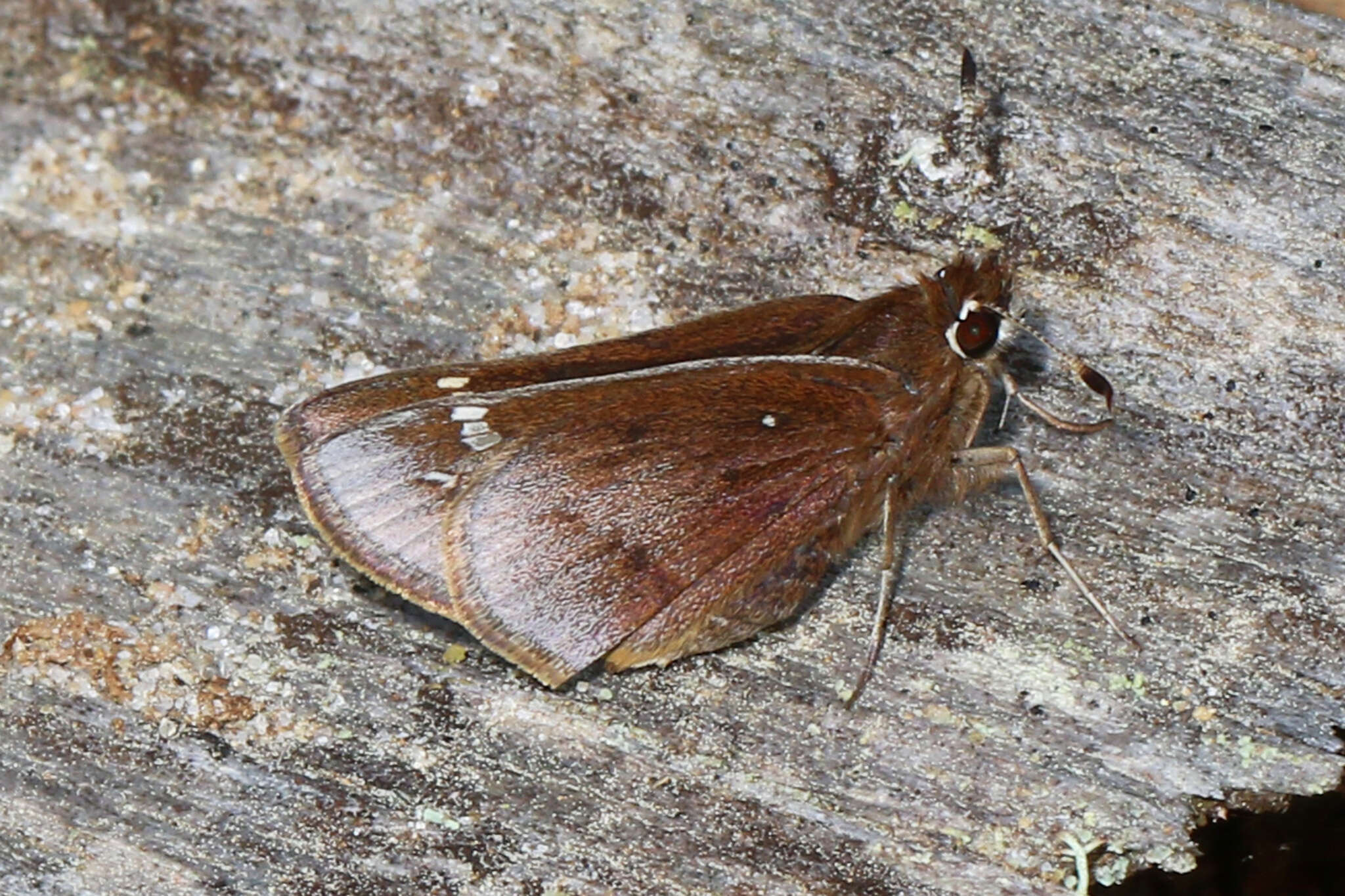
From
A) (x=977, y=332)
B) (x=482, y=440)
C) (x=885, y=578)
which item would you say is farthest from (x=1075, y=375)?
(x=482, y=440)

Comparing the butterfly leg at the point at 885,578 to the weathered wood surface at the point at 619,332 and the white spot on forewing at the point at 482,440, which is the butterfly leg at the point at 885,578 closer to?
the weathered wood surface at the point at 619,332

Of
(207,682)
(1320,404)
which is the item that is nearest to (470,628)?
(207,682)

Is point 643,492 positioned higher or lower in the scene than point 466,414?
lower

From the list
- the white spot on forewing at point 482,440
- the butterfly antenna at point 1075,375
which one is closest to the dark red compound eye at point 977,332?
the butterfly antenna at point 1075,375

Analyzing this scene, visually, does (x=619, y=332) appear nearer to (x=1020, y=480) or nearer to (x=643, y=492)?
(x=643, y=492)

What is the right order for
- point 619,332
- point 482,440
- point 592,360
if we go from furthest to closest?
1. point 619,332
2. point 592,360
3. point 482,440

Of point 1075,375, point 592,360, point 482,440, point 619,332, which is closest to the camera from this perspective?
point 482,440
